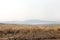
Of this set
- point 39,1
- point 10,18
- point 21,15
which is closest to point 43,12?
point 39,1

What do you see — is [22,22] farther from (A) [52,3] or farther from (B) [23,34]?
(A) [52,3]

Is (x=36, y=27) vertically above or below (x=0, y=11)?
below

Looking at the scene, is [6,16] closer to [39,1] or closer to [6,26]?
[6,26]

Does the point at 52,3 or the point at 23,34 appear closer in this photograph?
the point at 23,34

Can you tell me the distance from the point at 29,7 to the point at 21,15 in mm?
120

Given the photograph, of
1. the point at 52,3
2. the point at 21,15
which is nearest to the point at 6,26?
the point at 21,15

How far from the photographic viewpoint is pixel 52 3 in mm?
1201

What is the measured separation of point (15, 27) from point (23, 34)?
0.10m

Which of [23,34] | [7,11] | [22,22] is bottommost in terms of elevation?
[23,34]

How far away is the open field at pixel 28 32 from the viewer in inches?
43.1

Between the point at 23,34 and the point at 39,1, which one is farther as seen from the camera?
the point at 39,1

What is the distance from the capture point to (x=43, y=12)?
1.20 metres

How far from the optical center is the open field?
1094 millimetres

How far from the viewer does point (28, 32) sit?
1.12m
